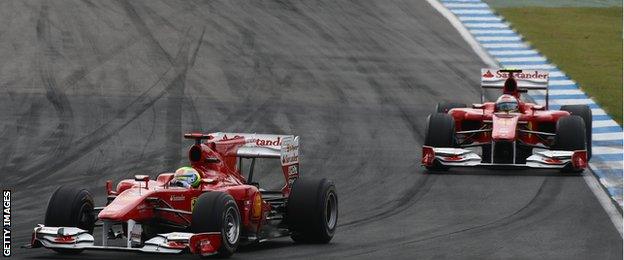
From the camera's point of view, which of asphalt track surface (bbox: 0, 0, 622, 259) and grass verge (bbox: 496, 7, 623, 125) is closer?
asphalt track surface (bbox: 0, 0, 622, 259)

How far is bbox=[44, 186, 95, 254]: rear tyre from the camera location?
15148 mm

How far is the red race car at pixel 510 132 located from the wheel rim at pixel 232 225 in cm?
943

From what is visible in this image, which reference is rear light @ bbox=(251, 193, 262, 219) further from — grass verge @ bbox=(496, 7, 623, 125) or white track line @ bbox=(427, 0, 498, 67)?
white track line @ bbox=(427, 0, 498, 67)

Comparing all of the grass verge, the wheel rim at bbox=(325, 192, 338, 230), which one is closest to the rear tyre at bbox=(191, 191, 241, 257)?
the wheel rim at bbox=(325, 192, 338, 230)

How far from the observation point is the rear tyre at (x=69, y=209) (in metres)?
15.1

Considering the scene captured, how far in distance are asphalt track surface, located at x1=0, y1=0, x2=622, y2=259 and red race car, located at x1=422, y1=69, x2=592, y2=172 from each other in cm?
38

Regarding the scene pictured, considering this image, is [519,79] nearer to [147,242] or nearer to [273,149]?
[273,149]

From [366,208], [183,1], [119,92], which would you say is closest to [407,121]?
[119,92]

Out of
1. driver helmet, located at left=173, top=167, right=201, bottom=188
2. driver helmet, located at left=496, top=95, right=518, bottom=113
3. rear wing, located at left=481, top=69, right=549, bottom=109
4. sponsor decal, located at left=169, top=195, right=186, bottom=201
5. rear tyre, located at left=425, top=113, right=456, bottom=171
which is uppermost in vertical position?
rear wing, located at left=481, top=69, right=549, bottom=109

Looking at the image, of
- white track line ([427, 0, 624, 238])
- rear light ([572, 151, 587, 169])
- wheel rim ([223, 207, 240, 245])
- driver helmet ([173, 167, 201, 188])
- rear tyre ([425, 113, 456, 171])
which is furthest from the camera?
rear tyre ([425, 113, 456, 171])

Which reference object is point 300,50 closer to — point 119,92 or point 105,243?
point 119,92

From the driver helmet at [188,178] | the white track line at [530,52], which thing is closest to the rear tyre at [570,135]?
the white track line at [530,52]

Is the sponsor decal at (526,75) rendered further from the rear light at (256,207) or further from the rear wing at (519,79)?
the rear light at (256,207)

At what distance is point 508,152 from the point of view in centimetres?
2462
